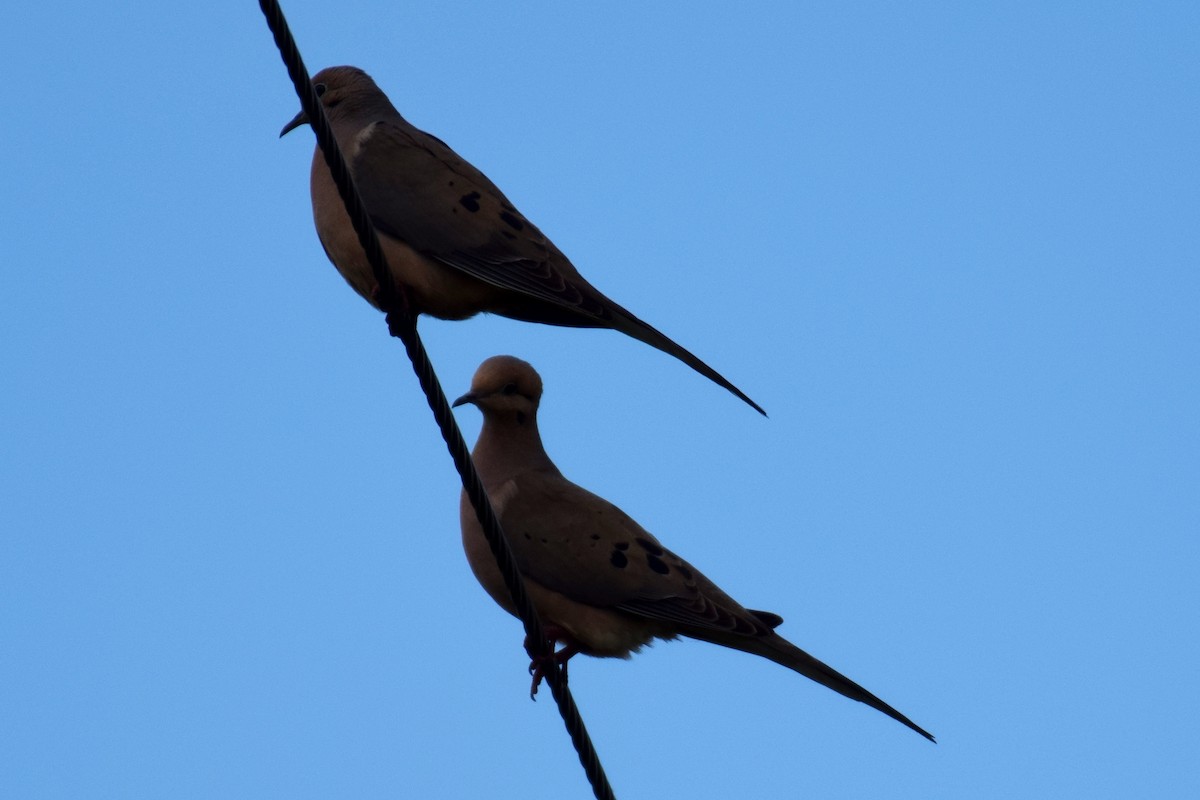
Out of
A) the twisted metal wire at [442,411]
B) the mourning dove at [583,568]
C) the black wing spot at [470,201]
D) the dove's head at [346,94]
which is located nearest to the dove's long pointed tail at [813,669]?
the mourning dove at [583,568]

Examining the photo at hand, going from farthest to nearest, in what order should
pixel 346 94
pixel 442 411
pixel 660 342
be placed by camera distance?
pixel 346 94 → pixel 660 342 → pixel 442 411

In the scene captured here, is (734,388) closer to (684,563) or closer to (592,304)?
(592,304)

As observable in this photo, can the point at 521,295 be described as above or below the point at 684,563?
above

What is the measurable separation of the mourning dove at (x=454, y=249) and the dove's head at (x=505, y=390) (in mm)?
369

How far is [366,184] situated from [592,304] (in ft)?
2.94

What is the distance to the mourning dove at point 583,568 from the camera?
5.03m

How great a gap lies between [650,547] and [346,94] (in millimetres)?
1962

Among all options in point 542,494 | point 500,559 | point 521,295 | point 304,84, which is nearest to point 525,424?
point 542,494

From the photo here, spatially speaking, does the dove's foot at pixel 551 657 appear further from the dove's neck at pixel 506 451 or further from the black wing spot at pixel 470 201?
the black wing spot at pixel 470 201

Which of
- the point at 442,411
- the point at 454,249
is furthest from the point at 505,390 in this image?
the point at 442,411

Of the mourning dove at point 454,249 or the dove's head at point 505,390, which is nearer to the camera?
the mourning dove at point 454,249

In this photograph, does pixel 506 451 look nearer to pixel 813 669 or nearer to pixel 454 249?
pixel 454 249

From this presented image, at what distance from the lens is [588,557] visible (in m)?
5.18

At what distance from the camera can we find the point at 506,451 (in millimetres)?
5512
